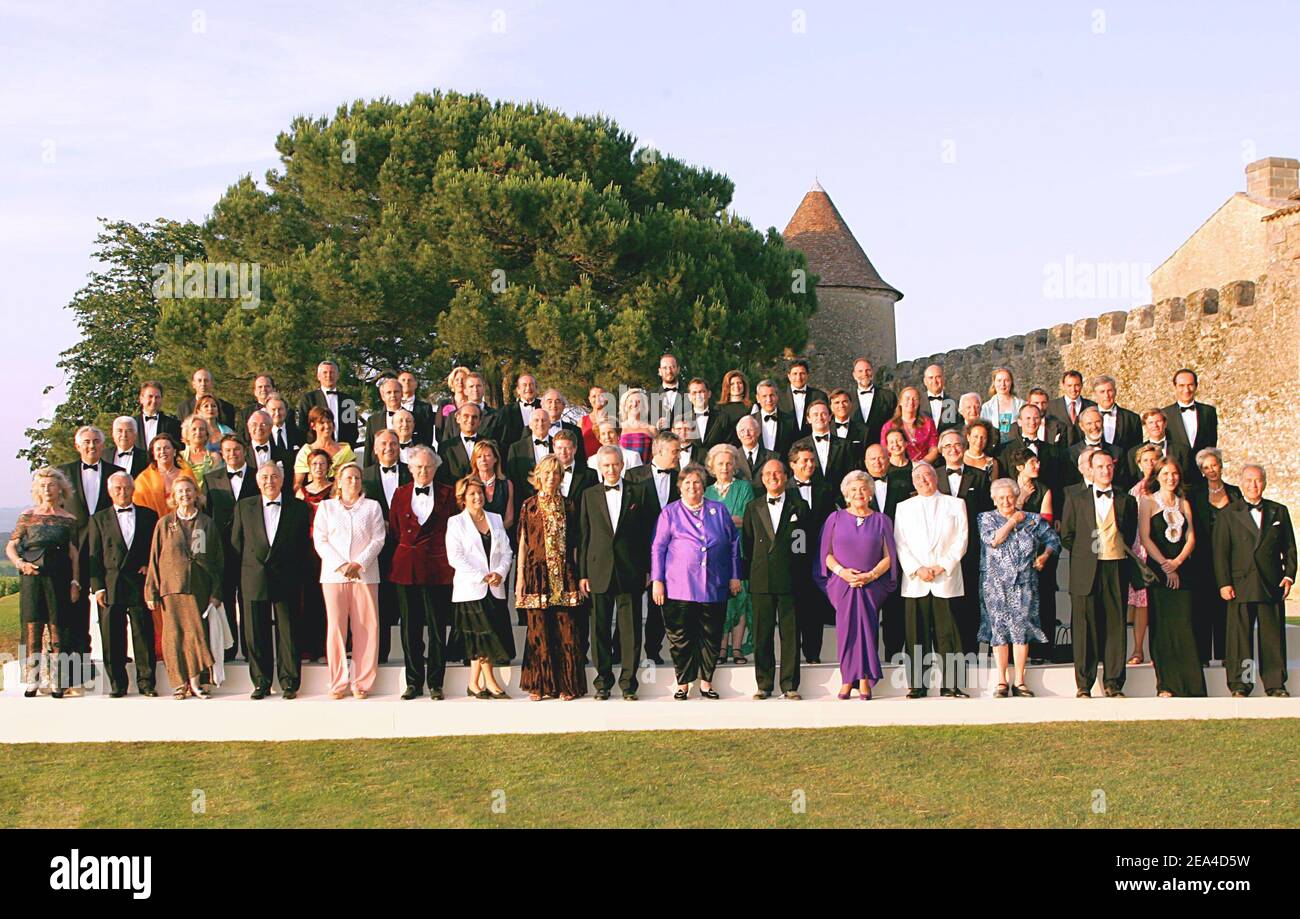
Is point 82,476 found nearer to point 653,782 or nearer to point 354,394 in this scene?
point 653,782

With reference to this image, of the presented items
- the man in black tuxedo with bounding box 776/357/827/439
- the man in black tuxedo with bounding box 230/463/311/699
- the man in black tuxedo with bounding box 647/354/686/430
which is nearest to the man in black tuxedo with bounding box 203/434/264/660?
the man in black tuxedo with bounding box 230/463/311/699

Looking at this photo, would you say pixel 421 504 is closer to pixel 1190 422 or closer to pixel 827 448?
pixel 827 448

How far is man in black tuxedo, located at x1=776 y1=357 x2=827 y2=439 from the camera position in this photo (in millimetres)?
11677

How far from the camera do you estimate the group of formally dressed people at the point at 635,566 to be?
384 inches

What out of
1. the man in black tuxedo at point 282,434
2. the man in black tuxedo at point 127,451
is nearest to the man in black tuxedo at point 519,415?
the man in black tuxedo at point 282,434

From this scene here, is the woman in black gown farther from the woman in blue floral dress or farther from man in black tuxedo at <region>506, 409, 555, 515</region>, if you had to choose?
man in black tuxedo at <region>506, 409, 555, 515</region>

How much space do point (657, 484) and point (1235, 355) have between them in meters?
16.6

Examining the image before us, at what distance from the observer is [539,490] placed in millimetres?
9828

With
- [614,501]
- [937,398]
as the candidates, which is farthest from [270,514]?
[937,398]

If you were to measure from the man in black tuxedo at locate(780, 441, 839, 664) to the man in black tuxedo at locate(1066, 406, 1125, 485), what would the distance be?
212 cm

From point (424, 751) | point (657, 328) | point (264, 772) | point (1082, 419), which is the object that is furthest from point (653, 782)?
point (657, 328)

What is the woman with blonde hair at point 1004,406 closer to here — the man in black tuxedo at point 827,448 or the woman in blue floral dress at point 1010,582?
the man in black tuxedo at point 827,448

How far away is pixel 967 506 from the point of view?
10.1 meters

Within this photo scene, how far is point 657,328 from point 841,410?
43.7 feet
